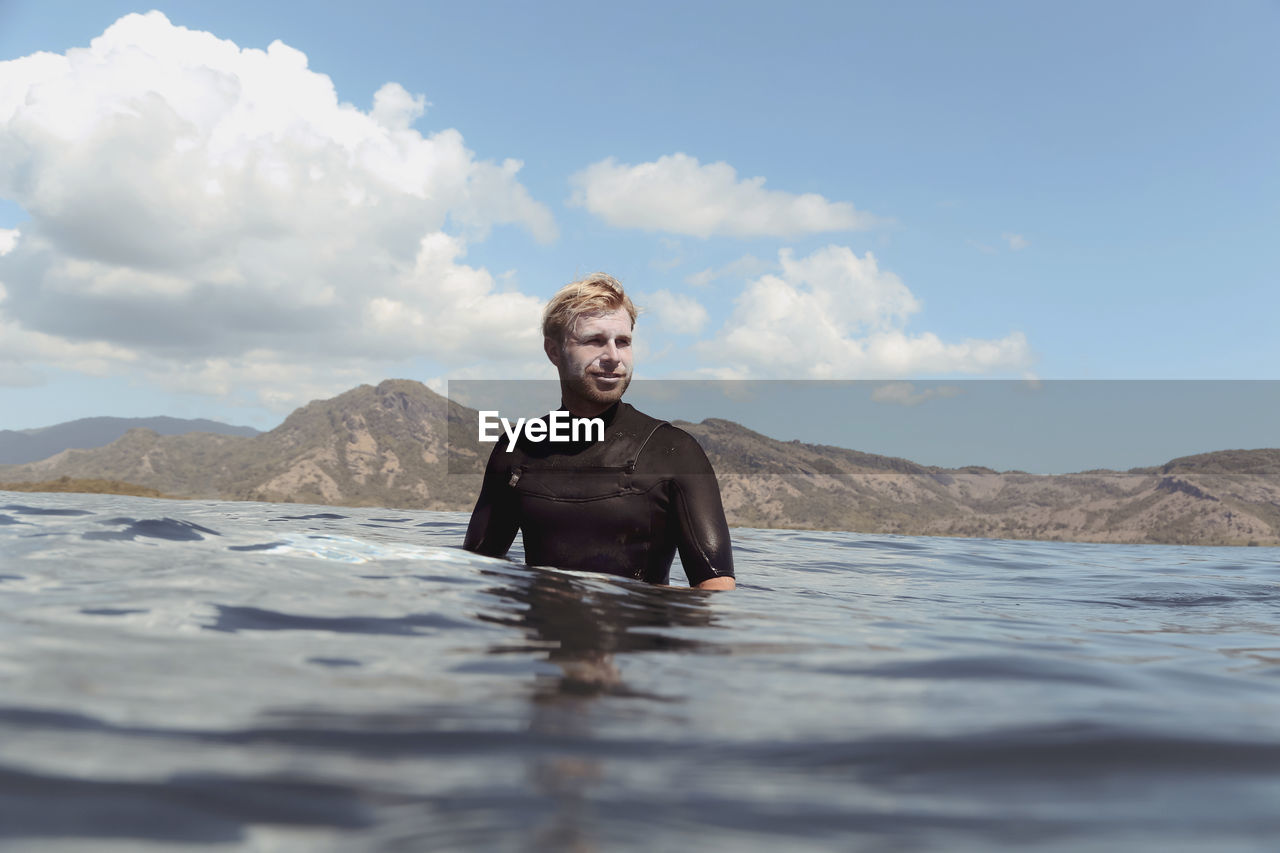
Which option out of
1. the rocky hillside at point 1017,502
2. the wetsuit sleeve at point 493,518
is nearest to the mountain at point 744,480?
the rocky hillside at point 1017,502

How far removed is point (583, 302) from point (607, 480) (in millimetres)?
1109

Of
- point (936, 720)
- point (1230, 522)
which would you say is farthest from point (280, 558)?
point (1230, 522)

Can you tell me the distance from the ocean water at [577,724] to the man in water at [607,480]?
522 mm

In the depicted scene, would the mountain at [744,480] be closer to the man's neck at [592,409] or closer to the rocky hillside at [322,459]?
the rocky hillside at [322,459]

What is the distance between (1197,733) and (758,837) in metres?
1.51

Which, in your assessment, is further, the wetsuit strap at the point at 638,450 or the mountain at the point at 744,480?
the mountain at the point at 744,480

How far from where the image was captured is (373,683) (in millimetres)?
2131

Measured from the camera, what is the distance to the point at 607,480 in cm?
443

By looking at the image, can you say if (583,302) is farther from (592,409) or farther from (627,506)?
(627,506)

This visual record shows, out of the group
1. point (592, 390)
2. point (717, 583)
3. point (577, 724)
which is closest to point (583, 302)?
point (592, 390)

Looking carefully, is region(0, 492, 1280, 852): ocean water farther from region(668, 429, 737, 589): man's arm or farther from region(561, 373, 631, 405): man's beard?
region(561, 373, 631, 405): man's beard

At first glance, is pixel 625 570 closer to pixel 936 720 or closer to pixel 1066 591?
pixel 936 720

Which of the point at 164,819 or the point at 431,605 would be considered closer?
the point at 164,819

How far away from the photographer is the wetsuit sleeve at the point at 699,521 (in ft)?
14.2
